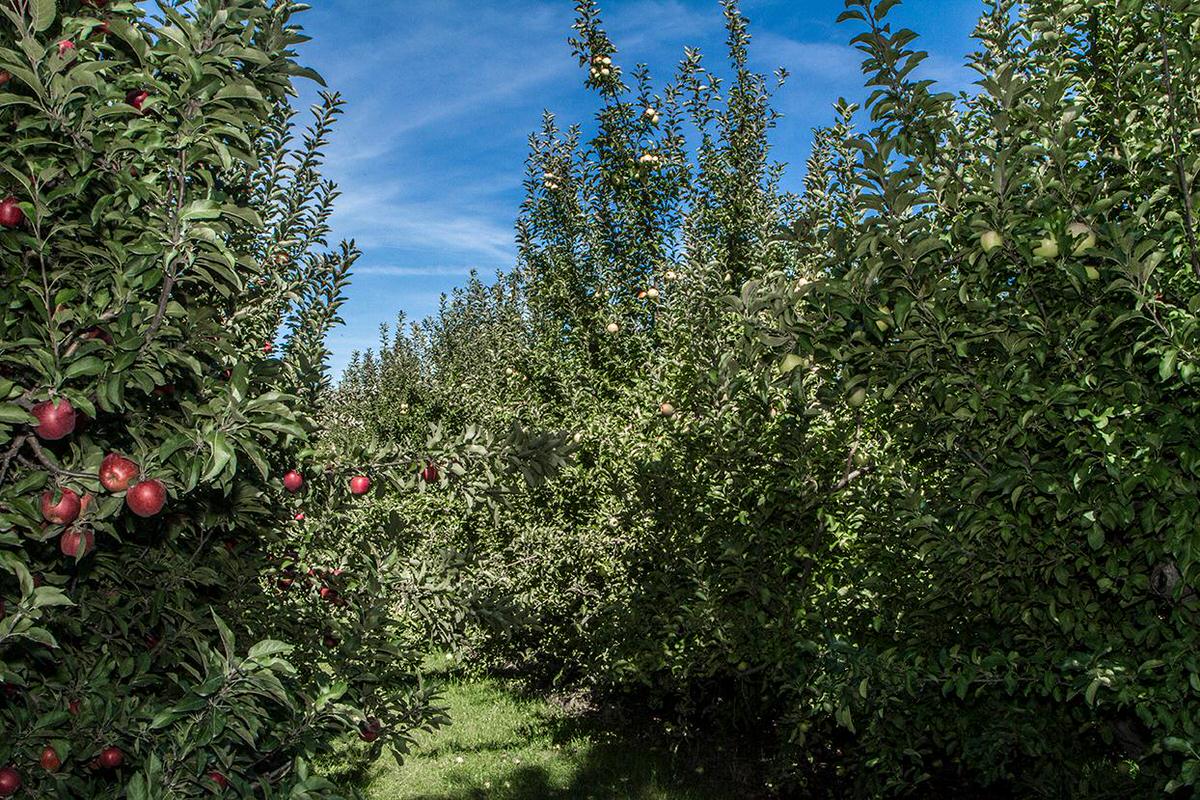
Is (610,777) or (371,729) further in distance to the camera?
(610,777)

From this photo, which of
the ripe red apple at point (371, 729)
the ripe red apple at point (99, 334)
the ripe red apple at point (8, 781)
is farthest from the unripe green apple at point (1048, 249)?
the ripe red apple at point (8, 781)

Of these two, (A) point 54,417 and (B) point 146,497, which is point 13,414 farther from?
(B) point 146,497

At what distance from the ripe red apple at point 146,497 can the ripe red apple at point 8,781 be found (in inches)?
36.2

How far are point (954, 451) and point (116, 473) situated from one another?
2827 millimetres

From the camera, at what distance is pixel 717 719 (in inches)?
291

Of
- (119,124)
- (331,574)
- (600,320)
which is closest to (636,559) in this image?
(600,320)

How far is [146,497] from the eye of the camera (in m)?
2.04

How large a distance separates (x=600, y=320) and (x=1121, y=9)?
5.96 metres

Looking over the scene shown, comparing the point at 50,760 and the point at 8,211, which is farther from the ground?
the point at 8,211

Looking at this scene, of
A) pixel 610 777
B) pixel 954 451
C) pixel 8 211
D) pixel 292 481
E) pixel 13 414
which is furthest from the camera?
pixel 610 777

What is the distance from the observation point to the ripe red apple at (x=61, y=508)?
6.68 ft

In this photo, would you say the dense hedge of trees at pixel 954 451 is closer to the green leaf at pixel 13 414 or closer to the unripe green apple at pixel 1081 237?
the unripe green apple at pixel 1081 237

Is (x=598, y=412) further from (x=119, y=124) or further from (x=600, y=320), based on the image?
(x=119, y=124)

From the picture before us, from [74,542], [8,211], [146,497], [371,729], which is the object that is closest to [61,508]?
[74,542]
